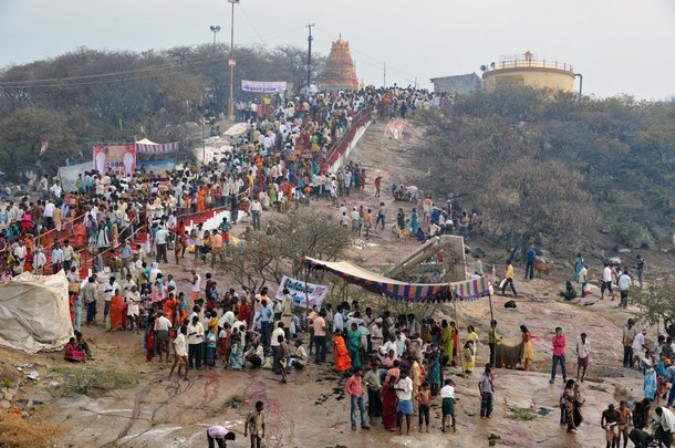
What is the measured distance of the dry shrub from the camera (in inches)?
499

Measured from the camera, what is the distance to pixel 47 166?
42219 mm

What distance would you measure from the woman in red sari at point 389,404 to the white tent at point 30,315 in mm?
6711

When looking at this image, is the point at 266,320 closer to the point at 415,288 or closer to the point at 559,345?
the point at 415,288

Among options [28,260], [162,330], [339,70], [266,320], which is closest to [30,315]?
[162,330]

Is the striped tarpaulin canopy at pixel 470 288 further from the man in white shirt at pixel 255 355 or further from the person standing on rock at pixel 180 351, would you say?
the person standing on rock at pixel 180 351

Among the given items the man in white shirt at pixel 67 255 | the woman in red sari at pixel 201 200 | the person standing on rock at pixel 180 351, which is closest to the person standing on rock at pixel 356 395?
the person standing on rock at pixel 180 351

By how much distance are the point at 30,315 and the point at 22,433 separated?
4667mm

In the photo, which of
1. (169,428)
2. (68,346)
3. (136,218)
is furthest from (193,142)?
(169,428)

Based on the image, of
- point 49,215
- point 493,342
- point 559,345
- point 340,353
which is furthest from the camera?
point 49,215

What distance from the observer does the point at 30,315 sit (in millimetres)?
17188

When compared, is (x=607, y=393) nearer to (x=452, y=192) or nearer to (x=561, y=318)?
(x=561, y=318)

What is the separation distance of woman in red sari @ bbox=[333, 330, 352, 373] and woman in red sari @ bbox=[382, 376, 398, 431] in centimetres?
221

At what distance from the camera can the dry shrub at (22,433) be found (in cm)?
1268

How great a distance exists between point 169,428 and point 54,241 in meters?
9.89
